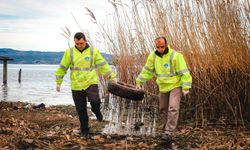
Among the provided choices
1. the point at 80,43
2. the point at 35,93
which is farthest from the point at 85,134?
the point at 35,93

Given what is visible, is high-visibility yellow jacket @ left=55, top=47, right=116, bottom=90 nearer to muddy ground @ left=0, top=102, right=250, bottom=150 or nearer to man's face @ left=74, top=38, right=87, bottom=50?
man's face @ left=74, top=38, right=87, bottom=50

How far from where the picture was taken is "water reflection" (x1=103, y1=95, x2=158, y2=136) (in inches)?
311

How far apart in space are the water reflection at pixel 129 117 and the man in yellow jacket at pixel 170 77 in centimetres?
107

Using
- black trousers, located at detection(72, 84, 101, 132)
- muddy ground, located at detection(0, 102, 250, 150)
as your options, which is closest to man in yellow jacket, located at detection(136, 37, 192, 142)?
muddy ground, located at detection(0, 102, 250, 150)

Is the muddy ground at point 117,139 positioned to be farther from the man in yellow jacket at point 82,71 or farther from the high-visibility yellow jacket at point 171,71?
the high-visibility yellow jacket at point 171,71

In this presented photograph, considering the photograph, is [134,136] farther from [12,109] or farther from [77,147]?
[12,109]

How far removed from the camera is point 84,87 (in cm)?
693

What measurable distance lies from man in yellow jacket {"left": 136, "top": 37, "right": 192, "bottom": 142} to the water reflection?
42.2 inches

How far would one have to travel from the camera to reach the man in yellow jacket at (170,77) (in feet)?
20.8

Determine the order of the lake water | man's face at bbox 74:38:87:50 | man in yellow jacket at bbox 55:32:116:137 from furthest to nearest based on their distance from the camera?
1. the lake water
2. man in yellow jacket at bbox 55:32:116:137
3. man's face at bbox 74:38:87:50

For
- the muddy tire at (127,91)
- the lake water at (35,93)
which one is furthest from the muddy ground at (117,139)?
the lake water at (35,93)

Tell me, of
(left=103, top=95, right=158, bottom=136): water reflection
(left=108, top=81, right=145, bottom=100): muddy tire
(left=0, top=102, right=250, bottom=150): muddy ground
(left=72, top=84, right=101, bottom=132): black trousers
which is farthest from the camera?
(left=103, top=95, right=158, bottom=136): water reflection

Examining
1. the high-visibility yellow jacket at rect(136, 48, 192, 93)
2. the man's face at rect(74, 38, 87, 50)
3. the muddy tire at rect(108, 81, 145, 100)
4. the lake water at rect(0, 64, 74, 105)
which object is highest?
the man's face at rect(74, 38, 87, 50)

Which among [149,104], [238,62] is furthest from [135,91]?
[149,104]
